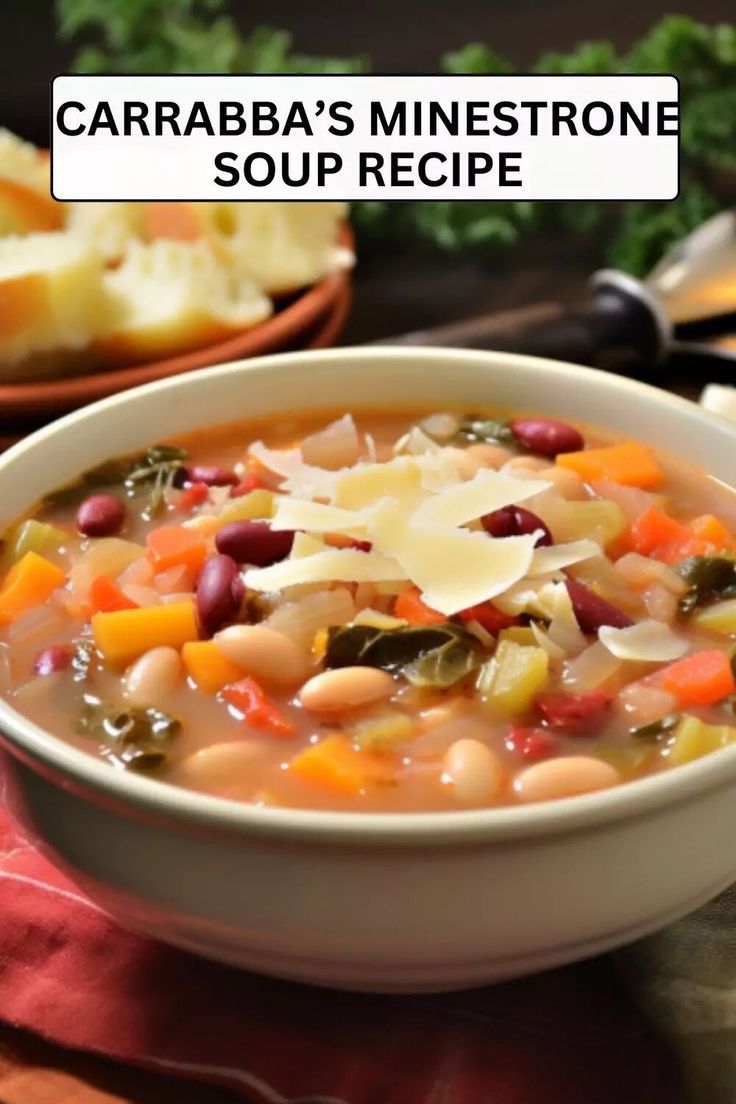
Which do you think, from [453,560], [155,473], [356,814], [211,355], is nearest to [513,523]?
[453,560]

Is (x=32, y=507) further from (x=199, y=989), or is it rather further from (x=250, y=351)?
(x=250, y=351)

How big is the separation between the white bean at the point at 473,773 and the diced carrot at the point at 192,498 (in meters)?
0.75

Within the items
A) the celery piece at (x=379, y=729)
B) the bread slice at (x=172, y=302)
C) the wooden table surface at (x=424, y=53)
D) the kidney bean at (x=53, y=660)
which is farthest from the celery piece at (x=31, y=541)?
the wooden table surface at (x=424, y=53)

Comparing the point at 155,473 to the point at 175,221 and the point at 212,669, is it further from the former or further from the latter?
the point at 175,221

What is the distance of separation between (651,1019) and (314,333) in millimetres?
2174

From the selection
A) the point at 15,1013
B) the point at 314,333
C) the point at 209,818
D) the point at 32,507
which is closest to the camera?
the point at 209,818

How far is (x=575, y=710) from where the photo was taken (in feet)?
5.74

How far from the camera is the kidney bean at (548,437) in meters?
2.34

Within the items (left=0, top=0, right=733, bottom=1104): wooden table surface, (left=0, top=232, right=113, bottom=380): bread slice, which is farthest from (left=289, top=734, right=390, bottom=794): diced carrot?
(left=0, top=0, right=733, bottom=1104): wooden table surface

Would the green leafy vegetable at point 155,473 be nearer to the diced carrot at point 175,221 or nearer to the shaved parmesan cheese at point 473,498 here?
the shaved parmesan cheese at point 473,498

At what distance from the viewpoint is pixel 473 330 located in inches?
127

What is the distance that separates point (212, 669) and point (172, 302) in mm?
1586

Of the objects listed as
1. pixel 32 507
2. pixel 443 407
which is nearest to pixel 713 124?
pixel 443 407

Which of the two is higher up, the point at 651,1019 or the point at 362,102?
the point at 362,102
